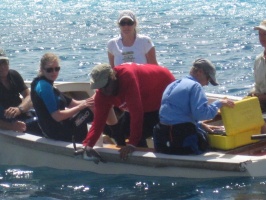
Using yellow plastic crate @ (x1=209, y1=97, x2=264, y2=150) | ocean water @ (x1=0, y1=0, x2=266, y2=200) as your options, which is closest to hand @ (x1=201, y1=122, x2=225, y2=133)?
yellow plastic crate @ (x1=209, y1=97, x2=264, y2=150)

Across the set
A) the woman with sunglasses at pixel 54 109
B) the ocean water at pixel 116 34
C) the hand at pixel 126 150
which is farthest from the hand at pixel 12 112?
the hand at pixel 126 150

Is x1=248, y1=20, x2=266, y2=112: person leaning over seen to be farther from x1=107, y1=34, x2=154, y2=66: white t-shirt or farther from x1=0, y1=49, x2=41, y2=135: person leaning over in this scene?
x1=0, y1=49, x2=41, y2=135: person leaning over

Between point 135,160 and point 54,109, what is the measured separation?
1.02m

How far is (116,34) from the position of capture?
2478cm

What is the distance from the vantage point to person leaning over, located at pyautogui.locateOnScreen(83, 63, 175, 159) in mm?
7980

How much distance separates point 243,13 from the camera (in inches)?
1136

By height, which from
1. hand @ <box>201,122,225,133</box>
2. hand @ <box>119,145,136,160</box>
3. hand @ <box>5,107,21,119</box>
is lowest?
hand @ <box>119,145,136,160</box>

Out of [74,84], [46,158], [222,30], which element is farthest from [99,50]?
[46,158]

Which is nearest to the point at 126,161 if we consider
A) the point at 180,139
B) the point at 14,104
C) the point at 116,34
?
the point at 180,139

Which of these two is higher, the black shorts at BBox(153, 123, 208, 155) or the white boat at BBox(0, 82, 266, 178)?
the black shorts at BBox(153, 123, 208, 155)

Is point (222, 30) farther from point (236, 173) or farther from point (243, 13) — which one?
point (236, 173)

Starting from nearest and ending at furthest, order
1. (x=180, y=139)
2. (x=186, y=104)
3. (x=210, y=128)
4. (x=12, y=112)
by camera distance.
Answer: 1. (x=186, y=104)
2. (x=180, y=139)
3. (x=210, y=128)
4. (x=12, y=112)

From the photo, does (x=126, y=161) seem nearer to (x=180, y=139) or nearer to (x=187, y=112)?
(x=180, y=139)

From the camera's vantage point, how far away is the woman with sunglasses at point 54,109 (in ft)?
28.1
